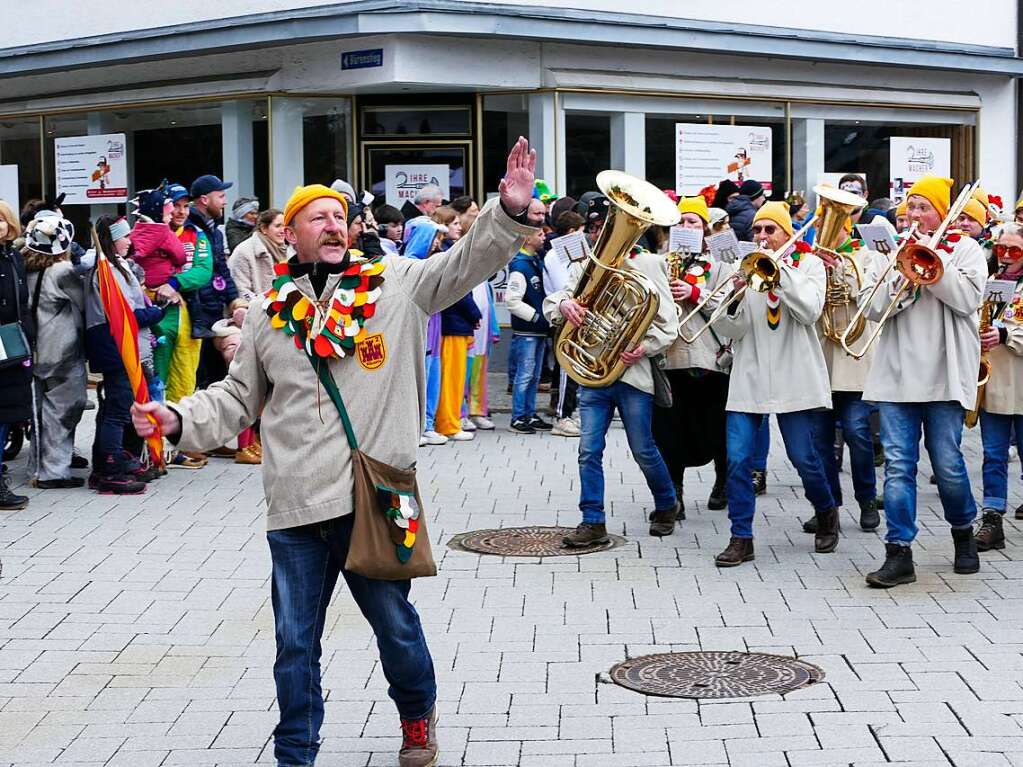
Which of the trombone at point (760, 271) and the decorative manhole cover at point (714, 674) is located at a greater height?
the trombone at point (760, 271)

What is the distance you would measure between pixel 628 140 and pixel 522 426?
5.92 meters

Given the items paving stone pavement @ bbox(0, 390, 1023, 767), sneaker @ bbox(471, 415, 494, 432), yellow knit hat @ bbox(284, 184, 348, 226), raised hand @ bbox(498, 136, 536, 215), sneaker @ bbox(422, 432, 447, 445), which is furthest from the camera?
sneaker @ bbox(471, 415, 494, 432)

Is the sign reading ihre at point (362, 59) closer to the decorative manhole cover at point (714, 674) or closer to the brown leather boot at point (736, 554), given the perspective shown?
the brown leather boot at point (736, 554)

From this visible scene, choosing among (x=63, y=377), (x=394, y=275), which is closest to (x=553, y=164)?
(x=63, y=377)

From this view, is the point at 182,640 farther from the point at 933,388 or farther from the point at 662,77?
the point at 662,77

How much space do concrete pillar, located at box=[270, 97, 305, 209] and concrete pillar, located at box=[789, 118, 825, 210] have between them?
5966 mm

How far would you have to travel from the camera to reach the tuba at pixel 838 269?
8.91 m

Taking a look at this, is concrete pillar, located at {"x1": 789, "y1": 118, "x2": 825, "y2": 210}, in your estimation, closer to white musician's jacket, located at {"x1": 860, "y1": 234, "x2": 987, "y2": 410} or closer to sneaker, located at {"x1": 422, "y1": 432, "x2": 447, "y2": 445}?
sneaker, located at {"x1": 422, "y1": 432, "x2": 447, "y2": 445}

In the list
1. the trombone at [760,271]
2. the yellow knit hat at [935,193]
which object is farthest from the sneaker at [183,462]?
the yellow knit hat at [935,193]

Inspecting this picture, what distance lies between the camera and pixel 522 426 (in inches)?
545

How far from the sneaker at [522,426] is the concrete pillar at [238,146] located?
5.83 metres

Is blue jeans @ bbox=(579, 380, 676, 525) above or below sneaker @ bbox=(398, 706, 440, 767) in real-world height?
above

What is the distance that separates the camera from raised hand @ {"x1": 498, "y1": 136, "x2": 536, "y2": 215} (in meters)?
4.81

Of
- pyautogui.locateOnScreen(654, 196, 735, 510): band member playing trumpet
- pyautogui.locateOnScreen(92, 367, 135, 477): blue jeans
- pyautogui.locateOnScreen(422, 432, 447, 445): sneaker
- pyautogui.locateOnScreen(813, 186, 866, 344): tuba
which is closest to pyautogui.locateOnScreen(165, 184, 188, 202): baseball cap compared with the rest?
pyautogui.locateOnScreen(92, 367, 135, 477): blue jeans
